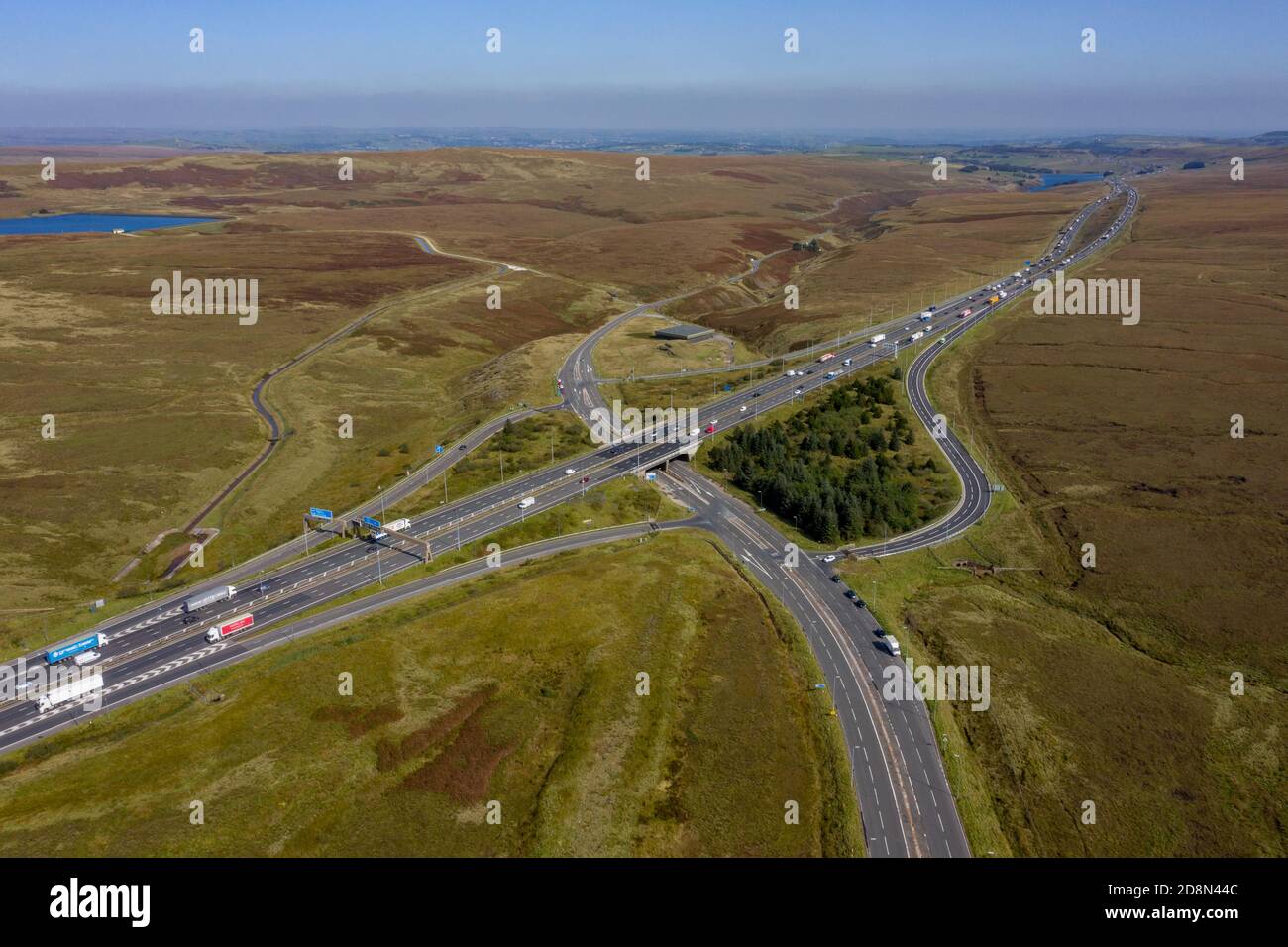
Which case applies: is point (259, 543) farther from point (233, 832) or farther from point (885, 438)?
point (885, 438)

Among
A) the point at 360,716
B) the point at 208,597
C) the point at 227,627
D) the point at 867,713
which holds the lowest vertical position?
the point at 867,713

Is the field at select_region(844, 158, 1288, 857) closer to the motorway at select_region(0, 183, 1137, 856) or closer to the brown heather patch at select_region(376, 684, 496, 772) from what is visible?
the motorway at select_region(0, 183, 1137, 856)

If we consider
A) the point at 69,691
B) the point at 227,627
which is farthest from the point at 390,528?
the point at 69,691

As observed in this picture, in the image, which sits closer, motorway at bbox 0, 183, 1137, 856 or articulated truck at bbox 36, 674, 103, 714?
motorway at bbox 0, 183, 1137, 856

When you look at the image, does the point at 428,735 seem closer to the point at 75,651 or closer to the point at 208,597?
the point at 208,597

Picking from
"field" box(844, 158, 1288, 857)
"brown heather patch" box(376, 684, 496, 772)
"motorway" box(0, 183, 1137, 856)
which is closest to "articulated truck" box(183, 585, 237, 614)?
"motorway" box(0, 183, 1137, 856)
